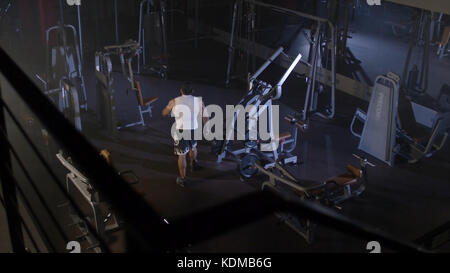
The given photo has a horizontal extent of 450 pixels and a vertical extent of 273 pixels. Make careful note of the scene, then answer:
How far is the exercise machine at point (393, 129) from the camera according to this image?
272 inches

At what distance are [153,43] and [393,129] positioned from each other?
17.4ft

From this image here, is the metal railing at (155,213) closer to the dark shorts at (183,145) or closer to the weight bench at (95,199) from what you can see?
the weight bench at (95,199)

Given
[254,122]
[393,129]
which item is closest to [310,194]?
[254,122]

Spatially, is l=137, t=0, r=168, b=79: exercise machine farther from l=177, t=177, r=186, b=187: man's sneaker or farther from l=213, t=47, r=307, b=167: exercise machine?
l=177, t=177, r=186, b=187: man's sneaker

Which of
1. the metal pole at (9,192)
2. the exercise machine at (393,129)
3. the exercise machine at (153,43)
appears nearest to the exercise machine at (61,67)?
the exercise machine at (153,43)

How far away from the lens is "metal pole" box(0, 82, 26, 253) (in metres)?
1.63

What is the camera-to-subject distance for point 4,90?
8445mm

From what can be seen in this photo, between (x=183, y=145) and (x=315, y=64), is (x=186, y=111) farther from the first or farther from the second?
(x=315, y=64)

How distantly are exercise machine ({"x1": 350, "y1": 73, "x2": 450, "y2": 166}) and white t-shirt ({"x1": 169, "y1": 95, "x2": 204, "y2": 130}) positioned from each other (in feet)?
8.70

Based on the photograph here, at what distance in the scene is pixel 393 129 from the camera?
698 cm

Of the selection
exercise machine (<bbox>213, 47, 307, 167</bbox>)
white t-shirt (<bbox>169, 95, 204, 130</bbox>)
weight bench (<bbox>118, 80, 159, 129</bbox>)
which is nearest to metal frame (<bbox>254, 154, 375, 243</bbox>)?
exercise machine (<bbox>213, 47, 307, 167</bbox>)

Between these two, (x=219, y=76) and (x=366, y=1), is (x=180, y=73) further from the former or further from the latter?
(x=366, y=1)

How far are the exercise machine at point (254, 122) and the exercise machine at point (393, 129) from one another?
1.12 metres
